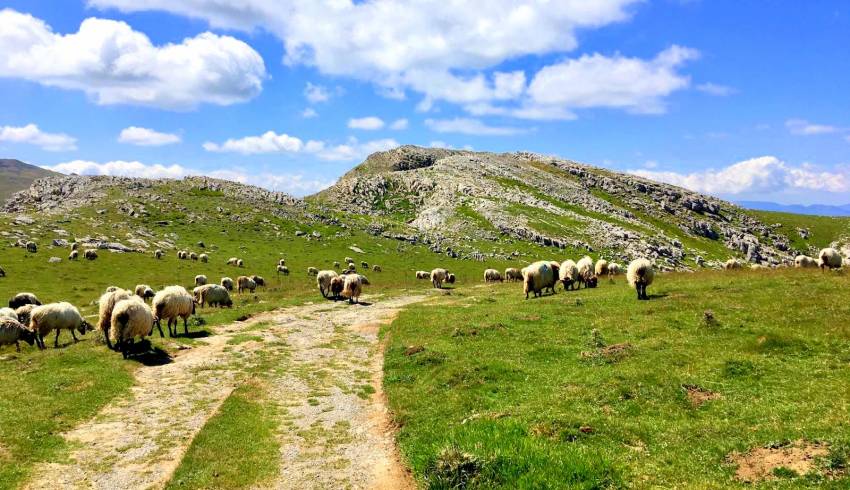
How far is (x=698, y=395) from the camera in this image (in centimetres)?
1600

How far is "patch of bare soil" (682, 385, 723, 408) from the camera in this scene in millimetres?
15442

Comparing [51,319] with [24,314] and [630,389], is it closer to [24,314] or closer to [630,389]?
[24,314]

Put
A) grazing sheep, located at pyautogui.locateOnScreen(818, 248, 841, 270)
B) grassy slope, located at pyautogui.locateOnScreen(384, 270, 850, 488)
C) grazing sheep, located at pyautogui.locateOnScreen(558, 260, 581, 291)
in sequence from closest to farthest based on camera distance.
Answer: grassy slope, located at pyautogui.locateOnScreen(384, 270, 850, 488) → grazing sheep, located at pyautogui.locateOnScreen(818, 248, 841, 270) → grazing sheep, located at pyautogui.locateOnScreen(558, 260, 581, 291)

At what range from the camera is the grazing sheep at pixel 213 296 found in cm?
5056

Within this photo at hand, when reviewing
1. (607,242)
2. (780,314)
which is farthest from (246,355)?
(607,242)

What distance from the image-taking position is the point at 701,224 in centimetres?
19938

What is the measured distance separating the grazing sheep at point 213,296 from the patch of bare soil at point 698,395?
47.4 m

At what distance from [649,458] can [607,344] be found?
40.2 ft

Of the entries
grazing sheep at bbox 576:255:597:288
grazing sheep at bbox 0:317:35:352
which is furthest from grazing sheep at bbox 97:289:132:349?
grazing sheep at bbox 576:255:597:288

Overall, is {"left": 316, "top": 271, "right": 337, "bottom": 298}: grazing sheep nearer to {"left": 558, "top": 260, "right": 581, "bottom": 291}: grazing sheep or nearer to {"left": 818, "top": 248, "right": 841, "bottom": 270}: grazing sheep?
{"left": 558, "top": 260, "right": 581, "bottom": 291}: grazing sheep

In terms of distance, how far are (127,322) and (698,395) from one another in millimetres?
29630

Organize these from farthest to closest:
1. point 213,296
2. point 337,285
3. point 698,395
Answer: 1. point 337,285
2. point 213,296
3. point 698,395

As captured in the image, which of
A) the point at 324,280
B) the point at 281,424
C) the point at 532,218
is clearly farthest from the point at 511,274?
the point at 281,424

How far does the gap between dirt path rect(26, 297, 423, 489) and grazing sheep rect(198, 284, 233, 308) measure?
19.2m
